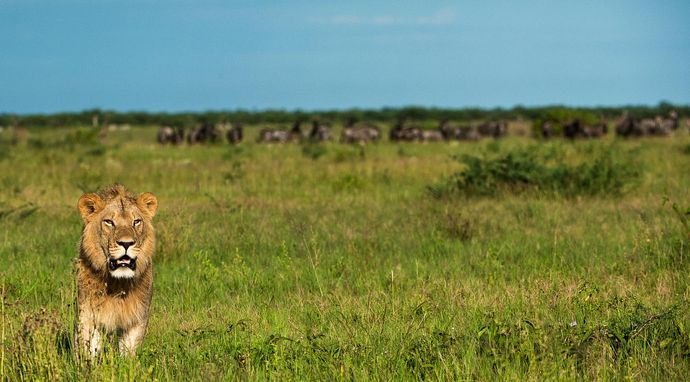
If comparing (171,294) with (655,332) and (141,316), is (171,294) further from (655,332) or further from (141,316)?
(655,332)

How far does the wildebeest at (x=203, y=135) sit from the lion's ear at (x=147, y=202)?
134 ft

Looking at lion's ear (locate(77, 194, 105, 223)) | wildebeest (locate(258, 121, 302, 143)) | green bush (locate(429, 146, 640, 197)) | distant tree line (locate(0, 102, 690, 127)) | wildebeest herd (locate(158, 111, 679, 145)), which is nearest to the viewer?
lion's ear (locate(77, 194, 105, 223))

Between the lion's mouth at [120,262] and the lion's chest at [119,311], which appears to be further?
the lion's chest at [119,311]

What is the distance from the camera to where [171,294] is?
8.58 metres

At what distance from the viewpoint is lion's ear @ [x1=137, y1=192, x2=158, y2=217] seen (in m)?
5.87

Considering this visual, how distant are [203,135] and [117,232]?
139ft

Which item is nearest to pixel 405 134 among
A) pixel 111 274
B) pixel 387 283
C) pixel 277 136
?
pixel 277 136

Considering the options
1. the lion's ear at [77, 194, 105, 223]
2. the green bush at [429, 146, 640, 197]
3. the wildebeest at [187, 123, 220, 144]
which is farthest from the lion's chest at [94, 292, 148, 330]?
the wildebeest at [187, 123, 220, 144]

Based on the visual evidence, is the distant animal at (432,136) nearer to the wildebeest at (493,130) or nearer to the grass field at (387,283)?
the wildebeest at (493,130)

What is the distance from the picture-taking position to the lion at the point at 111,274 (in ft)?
18.4

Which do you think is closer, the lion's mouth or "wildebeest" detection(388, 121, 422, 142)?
the lion's mouth

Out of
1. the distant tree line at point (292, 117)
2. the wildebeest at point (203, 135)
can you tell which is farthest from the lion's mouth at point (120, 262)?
the distant tree line at point (292, 117)

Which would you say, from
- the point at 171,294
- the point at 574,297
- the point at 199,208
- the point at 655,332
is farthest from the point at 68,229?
the point at 655,332

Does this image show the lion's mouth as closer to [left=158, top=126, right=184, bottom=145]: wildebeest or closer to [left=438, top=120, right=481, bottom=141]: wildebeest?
[left=158, top=126, right=184, bottom=145]: wildebeest
